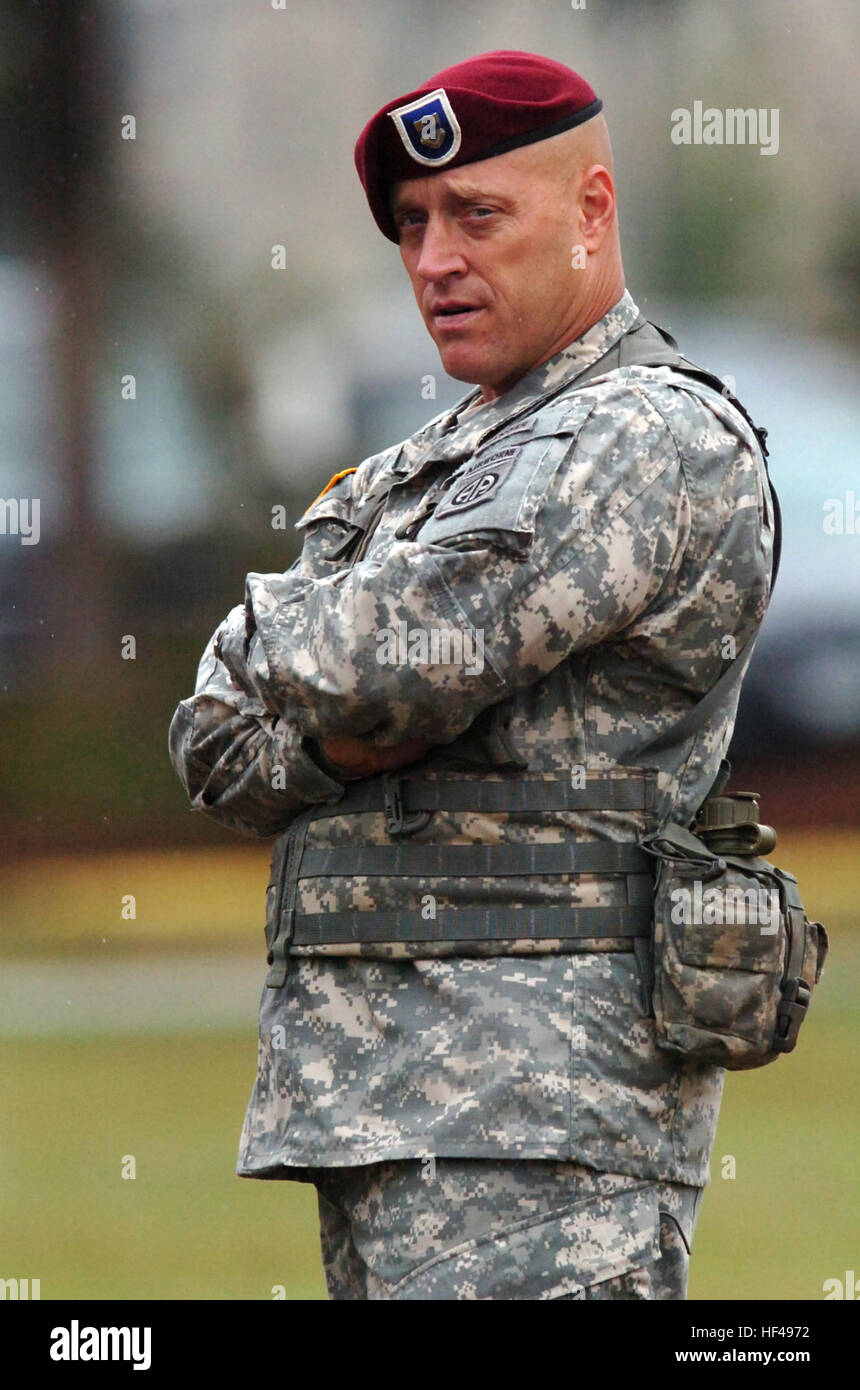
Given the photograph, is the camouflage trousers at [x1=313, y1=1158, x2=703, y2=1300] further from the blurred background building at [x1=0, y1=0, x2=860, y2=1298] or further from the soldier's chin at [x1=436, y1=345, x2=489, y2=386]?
the blurred background building at [x1=0, y1=0, x2=860, y2=1298]

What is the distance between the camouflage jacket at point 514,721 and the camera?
1454 mm

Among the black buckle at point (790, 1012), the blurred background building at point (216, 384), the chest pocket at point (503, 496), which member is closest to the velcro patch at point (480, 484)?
the chest pocket at point (503, 496)

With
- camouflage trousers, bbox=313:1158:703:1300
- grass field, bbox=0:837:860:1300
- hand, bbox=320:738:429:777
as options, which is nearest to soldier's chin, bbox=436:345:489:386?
hand, bbox=320:738:429:777

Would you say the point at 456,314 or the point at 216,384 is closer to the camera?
the point at 456,314

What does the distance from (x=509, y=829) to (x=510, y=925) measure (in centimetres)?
9

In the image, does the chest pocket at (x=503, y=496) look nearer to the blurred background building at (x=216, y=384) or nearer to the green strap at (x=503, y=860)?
the green strap at (x=503, y=860)

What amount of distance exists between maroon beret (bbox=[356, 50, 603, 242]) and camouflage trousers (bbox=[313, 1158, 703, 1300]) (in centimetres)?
95

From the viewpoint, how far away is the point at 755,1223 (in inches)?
148

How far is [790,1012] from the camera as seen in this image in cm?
155

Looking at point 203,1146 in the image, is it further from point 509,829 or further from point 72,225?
point 72,225

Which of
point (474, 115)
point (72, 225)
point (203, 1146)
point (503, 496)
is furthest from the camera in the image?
point (72, 225)

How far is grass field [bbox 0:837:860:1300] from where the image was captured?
3.45m

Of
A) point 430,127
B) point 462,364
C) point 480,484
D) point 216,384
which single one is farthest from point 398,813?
point 216,384
